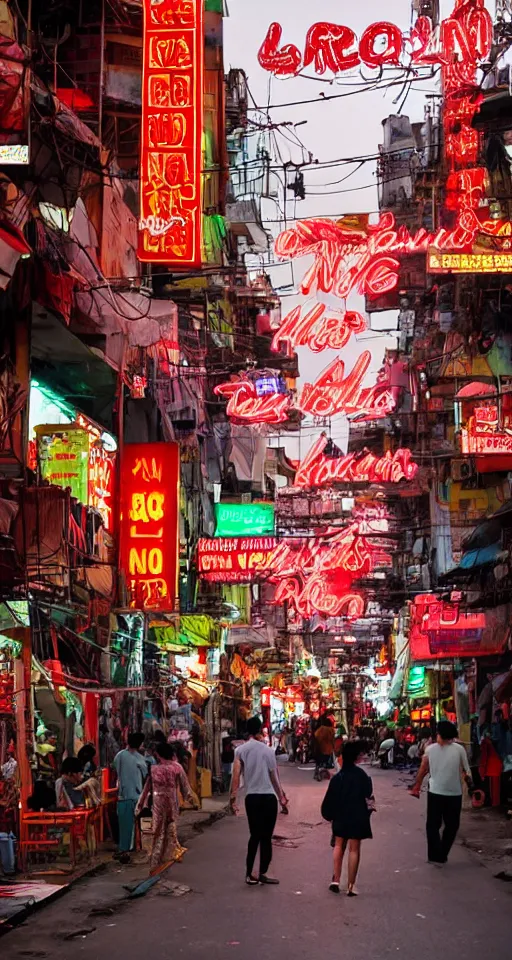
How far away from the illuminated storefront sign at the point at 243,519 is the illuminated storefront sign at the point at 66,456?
15927mm

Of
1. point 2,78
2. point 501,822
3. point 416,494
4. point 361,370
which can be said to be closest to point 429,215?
point 416,494

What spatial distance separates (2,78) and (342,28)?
21.9 ft

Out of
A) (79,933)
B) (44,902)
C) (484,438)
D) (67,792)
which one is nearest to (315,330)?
(484,438)

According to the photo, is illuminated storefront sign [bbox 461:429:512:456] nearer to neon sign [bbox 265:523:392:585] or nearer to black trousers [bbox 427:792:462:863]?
black trousers [bbox 427:792:462:863]

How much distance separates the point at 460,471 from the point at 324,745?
9.64 metres

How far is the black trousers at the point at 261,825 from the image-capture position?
1253 cm

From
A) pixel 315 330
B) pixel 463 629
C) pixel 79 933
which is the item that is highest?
pixel 315 330

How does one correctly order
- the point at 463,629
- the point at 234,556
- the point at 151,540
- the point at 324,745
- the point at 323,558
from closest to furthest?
the point at 151,540 < the point at 463,629 < the point at 234,556 < the point at 323,558 < the point at 324,745

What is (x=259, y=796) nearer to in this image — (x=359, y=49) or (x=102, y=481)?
(x=102, y=481)

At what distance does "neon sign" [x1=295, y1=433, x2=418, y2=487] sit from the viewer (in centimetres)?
2884

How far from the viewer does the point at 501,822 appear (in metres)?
20.1

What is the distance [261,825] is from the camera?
41.1 ft

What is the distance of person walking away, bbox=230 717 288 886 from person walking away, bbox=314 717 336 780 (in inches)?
853

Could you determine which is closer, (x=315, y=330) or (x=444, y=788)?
(x=444, y=788)
